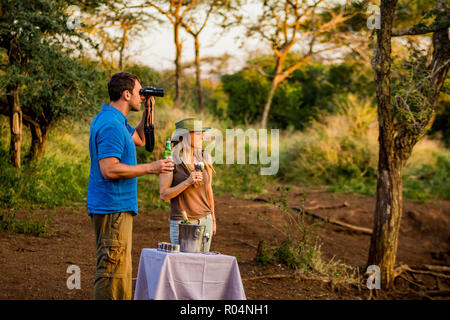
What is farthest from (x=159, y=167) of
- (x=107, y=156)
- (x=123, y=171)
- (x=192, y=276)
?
(x=192, y=276)

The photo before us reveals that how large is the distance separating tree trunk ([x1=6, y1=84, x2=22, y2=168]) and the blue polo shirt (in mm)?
5563

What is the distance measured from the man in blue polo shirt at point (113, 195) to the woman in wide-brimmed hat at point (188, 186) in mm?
944

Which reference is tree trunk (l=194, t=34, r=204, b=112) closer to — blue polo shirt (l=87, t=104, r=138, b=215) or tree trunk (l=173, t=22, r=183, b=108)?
tree trunk (l=173, t=22, r=183, b=108)

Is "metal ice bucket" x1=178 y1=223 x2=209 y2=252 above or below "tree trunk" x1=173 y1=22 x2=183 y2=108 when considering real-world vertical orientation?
below

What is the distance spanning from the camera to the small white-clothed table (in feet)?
10.5

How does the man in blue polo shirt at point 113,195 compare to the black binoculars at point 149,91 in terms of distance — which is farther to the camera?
the black binoculars at point 149,91

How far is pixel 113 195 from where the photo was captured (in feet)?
10.5

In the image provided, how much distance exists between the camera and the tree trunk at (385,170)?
6156 mm

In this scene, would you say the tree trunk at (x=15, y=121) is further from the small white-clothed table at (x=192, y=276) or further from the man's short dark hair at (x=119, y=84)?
the small white-clothed table at (x=192, y=276)

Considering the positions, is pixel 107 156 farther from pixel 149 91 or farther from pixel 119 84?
pixel 149 91

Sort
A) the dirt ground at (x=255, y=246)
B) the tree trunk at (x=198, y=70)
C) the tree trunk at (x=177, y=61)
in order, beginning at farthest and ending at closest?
the tree trunk at (x=198, y=70) < the tree trunk at (x=177, y=61) < the dirt ground at (x=255, y=246)

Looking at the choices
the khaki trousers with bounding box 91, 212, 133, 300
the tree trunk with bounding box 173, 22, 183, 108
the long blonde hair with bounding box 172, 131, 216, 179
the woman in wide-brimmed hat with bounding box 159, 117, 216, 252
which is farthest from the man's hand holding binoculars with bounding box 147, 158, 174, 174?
the tree trunk with bounding box 173, 22, 183, 108

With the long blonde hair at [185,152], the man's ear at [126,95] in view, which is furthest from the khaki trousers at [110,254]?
the long blonde hair at [185,152]

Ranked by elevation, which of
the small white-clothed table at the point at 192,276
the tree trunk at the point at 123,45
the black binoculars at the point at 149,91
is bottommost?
the small white-clothed table at the point at 192,276
